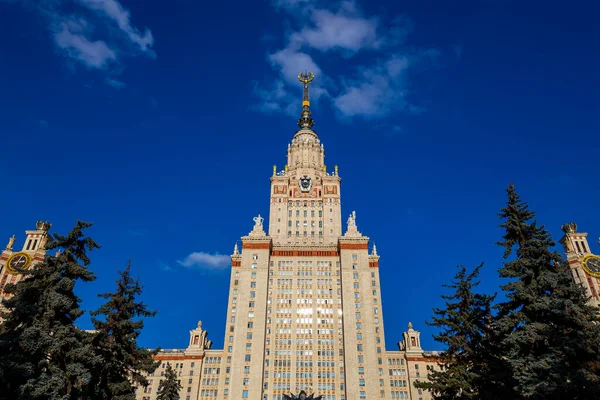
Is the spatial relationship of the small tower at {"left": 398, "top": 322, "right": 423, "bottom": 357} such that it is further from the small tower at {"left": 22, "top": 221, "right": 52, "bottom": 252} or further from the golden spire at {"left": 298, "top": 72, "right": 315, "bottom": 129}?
the small tower at {"left": 22, "top": 221, "right": 52, "bottom": 252}

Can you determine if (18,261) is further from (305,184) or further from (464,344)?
(464,344)

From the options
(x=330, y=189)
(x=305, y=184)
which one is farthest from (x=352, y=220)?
(x=305, y=184)

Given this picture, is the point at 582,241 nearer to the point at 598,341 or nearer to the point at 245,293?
the point at 245,293

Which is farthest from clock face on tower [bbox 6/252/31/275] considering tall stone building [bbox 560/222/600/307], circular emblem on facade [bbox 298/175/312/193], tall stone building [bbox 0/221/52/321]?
tall stone building [bbox 560/222/600/307]

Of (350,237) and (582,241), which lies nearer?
(350,237)

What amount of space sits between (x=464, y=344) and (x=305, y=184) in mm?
80078

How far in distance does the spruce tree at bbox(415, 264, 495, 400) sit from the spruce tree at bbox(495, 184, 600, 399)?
3160 mm

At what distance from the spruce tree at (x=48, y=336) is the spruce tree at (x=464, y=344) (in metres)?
27.8

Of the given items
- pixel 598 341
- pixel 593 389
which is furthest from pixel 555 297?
pixel 593 389

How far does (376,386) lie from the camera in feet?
283

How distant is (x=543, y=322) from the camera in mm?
29266

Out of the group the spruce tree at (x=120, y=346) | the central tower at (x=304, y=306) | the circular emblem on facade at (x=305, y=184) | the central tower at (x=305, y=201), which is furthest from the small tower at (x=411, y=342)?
the spruce tree at (x=120, y=346)

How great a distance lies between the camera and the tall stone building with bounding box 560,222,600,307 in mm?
104812

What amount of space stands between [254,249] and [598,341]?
82.4m
